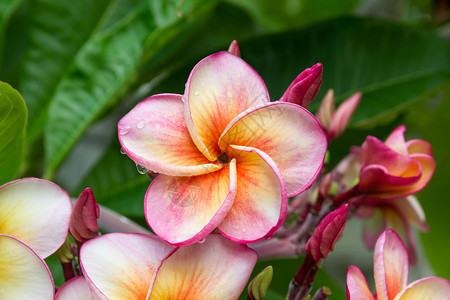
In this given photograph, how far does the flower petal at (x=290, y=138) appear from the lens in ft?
1.37

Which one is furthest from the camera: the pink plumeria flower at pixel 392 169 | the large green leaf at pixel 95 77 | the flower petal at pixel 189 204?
the large green leaf at pixel 95 77

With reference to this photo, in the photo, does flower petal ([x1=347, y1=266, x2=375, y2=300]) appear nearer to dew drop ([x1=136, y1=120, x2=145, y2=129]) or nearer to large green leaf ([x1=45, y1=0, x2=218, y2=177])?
dew drop ([x1=136, y1=120, x2=145, y2=129])

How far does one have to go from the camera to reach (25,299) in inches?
16.7

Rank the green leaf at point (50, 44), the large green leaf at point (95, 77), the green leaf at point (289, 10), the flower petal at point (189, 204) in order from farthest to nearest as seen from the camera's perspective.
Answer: the green leaf at point (289, 10)
the green leaf at point (50, 44)
the large green leaf at point (95, 77)
the flower petal at point (189, 204)

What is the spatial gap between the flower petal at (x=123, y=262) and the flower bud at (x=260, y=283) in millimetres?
75

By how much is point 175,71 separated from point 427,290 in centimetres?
58

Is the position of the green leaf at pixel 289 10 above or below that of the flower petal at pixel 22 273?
below

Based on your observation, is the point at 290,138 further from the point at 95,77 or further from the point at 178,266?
the point at 95,77

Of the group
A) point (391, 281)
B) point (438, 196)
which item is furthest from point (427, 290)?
point (438, 196)

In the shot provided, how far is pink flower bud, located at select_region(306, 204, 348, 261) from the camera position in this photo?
421 mm

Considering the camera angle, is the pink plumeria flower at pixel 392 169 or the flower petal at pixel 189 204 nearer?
the flower petal at pixel 189 204

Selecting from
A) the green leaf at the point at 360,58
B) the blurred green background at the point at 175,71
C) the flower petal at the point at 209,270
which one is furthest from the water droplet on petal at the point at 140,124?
the green leaf at the point at 360,58

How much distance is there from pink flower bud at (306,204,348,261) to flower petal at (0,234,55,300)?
215 mm

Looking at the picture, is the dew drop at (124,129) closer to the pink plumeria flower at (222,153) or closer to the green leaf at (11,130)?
the pink plumeria flower at (222,153)
